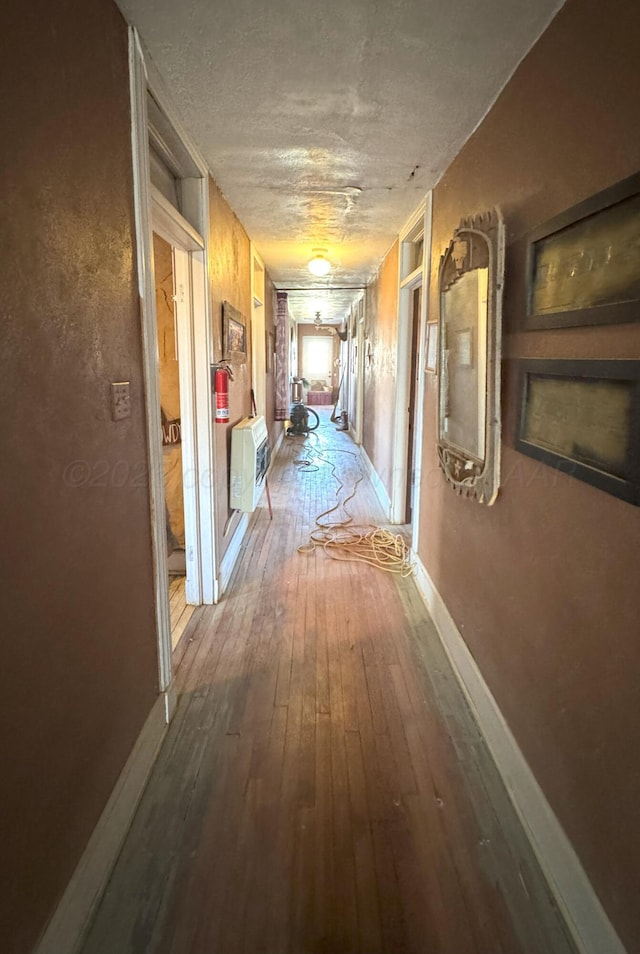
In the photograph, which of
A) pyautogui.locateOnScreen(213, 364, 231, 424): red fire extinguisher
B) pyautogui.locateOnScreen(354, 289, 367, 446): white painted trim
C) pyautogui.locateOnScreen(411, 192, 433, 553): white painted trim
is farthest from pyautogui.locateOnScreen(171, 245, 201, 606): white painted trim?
pyautogui.locateOnScreen(354, 289, 367, 446): white painted trim

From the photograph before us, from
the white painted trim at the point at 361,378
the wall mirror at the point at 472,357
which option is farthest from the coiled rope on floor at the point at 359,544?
the white painted trim at the point at 361,378

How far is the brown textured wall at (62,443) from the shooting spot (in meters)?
0.91

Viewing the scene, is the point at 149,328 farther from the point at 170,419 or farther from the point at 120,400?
the point at 170,419

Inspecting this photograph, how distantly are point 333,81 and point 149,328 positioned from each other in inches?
42.0

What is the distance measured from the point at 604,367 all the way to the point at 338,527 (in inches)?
121

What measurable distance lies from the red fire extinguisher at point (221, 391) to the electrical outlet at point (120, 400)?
117 centimetres

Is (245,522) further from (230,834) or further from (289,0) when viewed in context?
(289,0)

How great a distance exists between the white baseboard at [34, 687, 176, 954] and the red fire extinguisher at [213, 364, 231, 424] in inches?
59.7

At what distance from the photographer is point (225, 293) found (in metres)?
2.99

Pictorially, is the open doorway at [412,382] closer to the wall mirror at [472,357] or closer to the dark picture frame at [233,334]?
the dark picture frame at [233,334]

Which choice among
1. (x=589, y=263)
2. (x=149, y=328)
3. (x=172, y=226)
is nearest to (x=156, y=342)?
(x=149, y=328)

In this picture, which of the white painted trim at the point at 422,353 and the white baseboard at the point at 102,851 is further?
the white painted trim at the point at 422,353

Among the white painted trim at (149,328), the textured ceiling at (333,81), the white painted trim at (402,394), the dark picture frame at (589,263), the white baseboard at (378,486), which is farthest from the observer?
the white baseboard at (378,486)

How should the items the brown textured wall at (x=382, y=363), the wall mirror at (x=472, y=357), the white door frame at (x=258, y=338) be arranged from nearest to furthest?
the wall mirror at (x=472, y=357), the brown textured wall at (x=382, y=363), the white door frame at (x=258, y=338)
